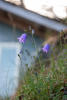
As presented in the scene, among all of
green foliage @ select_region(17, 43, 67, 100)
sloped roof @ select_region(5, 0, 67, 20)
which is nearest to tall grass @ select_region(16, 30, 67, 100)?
green foliage @ select_region(17, 43, 67, 100)

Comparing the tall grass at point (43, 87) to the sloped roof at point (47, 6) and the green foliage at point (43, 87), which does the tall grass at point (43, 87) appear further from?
the sloped roof at point (47, 6)

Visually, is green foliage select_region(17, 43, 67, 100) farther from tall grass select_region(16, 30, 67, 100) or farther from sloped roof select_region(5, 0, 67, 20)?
sloped roof select_region(5, 0, 67, 20)

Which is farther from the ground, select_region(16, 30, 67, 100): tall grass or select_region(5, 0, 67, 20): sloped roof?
select_region(5, 0, 67, 20): sloped roof

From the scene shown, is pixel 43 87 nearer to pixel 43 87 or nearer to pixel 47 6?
pixel 43 87

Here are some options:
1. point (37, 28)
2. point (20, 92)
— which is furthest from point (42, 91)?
point (37, 28)

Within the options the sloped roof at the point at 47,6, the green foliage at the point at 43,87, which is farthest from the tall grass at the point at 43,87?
the sloped roof at the point at 47,6

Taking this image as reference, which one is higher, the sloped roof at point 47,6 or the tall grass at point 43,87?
the sloped roof at point 47,6

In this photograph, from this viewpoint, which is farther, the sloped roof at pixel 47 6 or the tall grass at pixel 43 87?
the sloped roof at pixel 47 6

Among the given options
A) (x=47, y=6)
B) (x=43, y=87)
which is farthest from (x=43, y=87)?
(x=47, y=6)

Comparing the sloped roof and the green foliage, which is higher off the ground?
the sloped roof

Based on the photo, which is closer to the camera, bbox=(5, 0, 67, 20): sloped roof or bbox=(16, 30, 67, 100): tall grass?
bbox=(16, 30, 67, 100): tall grass

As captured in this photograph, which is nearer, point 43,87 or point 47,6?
point 43,87

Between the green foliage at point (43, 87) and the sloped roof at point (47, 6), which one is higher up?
the sloped roof at point (47, 6)
